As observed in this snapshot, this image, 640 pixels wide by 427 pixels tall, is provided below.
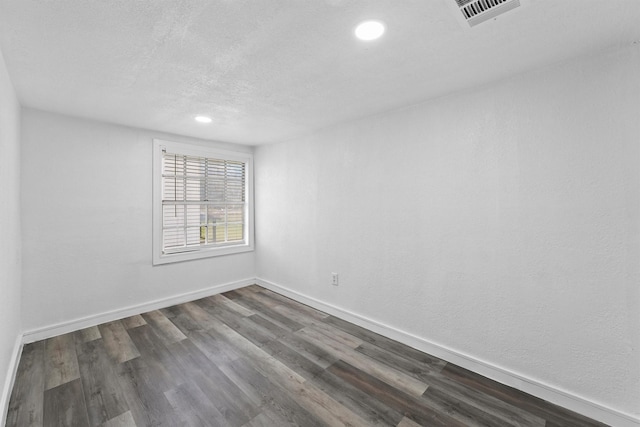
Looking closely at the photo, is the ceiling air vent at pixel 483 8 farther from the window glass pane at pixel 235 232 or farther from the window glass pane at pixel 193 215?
the window glass pane at pixel 235 232

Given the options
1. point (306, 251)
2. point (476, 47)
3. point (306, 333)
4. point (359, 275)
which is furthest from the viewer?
point (306, 251)

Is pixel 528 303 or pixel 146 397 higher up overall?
pixel 528 303

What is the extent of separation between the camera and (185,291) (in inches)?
147

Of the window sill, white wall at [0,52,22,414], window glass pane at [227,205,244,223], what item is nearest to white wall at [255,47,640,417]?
the window sill

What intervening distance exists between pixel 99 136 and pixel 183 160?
0.93m

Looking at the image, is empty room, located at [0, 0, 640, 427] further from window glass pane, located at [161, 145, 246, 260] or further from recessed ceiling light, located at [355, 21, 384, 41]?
window glass pane, located at [161, 145, 246, 260]

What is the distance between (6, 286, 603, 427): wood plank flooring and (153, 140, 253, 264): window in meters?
1.14

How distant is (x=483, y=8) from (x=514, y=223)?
4.60 ft

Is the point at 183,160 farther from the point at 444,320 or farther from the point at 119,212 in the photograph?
the point at 444,320

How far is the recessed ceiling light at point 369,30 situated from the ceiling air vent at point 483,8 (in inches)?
14.1

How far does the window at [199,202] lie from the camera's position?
355 centimetres

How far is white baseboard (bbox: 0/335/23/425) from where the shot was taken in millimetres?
1675

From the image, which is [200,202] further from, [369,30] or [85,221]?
[369,30]

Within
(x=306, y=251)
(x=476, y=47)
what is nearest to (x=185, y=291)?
(x=306, y=251)
